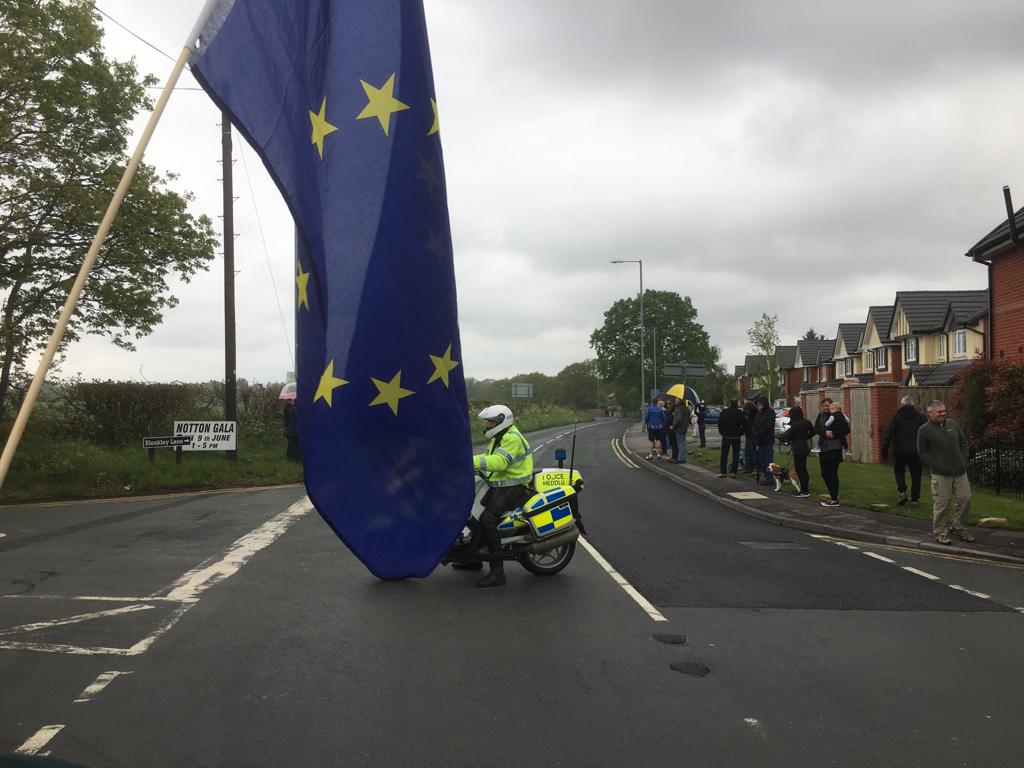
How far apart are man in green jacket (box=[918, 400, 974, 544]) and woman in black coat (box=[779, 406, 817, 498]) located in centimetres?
345

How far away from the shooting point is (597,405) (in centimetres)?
12544

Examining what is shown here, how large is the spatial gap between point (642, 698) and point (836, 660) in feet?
5.63

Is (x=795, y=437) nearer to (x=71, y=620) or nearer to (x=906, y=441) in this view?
(x=906, y=441)

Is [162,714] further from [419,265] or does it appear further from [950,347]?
[950,347]

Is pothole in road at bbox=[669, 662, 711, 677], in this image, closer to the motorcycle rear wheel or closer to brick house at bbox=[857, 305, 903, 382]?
the motorcycle rear wheel

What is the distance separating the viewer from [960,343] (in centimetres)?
3984

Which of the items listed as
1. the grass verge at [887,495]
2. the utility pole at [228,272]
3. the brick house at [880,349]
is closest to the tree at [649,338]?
the brick house at [880,349]

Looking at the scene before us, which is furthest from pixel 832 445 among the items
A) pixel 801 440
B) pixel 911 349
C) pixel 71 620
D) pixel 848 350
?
pixel 848 350

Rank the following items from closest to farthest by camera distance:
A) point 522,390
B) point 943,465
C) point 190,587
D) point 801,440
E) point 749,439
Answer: point 190,587 < point 943,465 < point 801,440 < point 749,439 < point 522,390

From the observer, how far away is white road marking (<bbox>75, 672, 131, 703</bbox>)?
427 centimetres

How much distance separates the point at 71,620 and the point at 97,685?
170cm

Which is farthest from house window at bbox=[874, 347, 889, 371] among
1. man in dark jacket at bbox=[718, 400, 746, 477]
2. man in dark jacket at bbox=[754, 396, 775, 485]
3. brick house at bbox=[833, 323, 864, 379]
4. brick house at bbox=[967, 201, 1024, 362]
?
man in dark jacket at bbox=[754, 396, 775, 485]

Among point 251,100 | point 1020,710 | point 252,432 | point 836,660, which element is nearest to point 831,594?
point 836,660

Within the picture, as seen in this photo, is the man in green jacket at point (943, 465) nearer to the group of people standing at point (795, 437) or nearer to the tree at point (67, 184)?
the group of people standing at point (795, 437)
